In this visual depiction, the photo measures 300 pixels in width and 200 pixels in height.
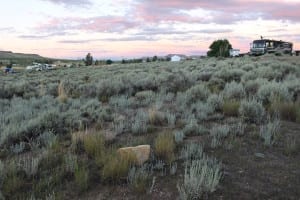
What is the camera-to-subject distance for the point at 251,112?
22.1 feet

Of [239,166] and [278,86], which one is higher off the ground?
[278,86]

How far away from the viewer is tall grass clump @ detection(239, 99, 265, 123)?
6562 mm

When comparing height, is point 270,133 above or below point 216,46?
below

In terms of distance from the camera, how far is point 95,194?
12.4ft

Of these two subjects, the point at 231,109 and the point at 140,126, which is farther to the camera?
the point at 231,109

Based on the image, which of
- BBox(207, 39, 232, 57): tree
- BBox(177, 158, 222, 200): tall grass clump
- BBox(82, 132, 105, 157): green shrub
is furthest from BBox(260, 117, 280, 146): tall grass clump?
BBox(207, 39, 232, 57): tree

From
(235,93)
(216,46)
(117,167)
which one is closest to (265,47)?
(216,46)

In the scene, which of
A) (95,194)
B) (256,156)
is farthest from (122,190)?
(256,156)

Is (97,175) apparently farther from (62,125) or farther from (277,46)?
(277,46)

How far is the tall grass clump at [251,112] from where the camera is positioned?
21.5 feet

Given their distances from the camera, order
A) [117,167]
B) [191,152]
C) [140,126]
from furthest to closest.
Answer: [140,126], [191,152], [117,167]

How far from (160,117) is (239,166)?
2.66 metres

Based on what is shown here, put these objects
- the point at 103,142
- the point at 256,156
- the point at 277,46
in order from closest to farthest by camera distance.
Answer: the point at 256,156 → the point at 103,142 → the point at 277,46

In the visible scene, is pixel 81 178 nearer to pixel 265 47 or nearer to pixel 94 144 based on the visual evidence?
pixel 94 144
